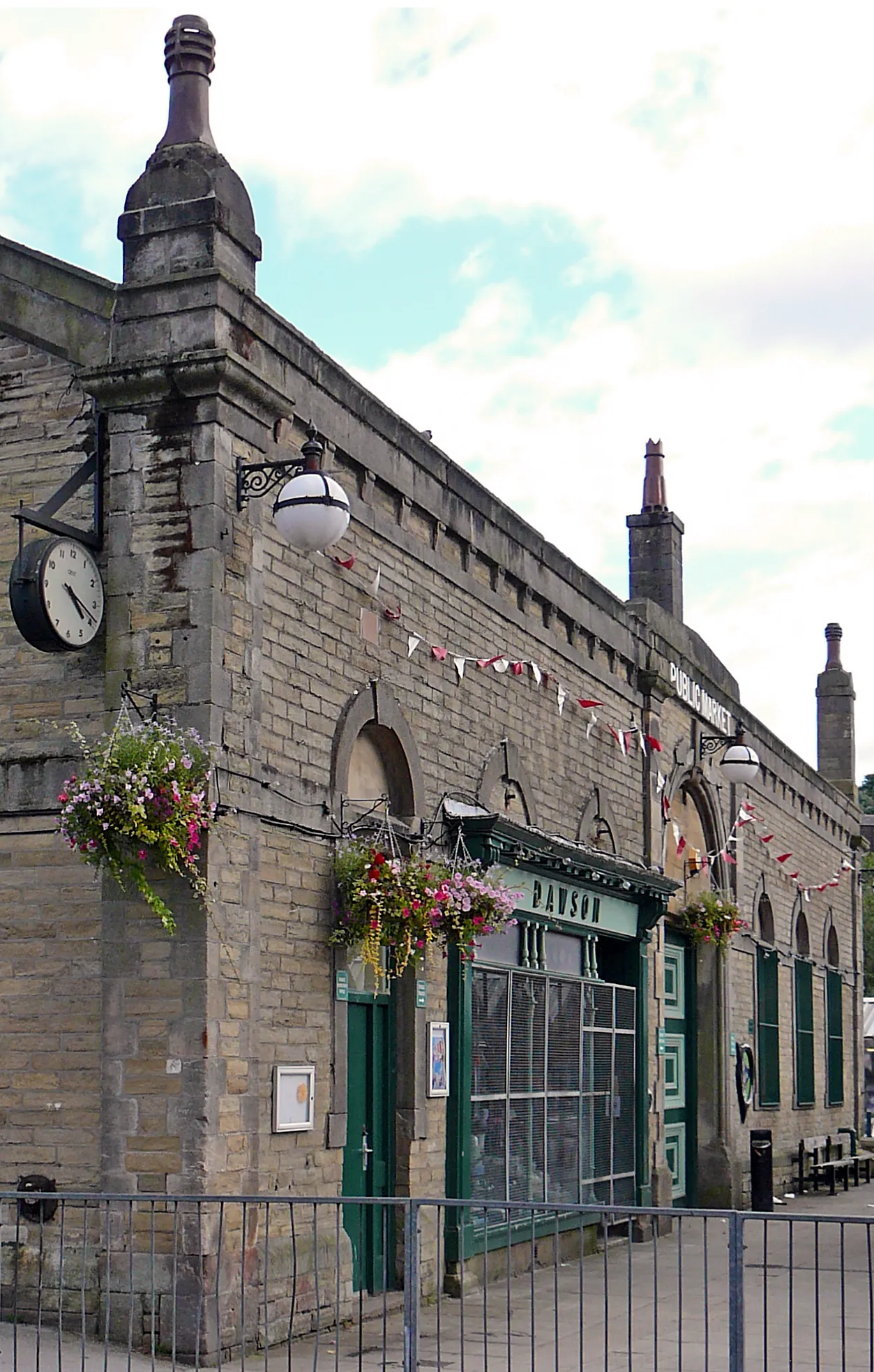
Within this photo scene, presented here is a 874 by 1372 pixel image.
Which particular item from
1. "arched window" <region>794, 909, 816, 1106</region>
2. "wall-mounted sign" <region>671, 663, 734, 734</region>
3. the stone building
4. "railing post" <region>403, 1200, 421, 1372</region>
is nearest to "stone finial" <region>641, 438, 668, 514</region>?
"wall-mounted sign" <region>671, 663, 734, 734</region>

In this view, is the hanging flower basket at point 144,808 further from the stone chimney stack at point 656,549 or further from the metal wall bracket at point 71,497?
the stone chimney stack at point 656,549

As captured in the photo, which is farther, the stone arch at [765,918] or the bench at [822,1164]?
the bench at [822,1164]

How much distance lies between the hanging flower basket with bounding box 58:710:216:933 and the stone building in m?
0.18

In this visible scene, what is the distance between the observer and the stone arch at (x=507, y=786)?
14.1 m

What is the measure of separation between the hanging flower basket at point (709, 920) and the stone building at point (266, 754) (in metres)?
3.40

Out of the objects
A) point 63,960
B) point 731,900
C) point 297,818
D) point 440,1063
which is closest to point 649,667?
point 731,900

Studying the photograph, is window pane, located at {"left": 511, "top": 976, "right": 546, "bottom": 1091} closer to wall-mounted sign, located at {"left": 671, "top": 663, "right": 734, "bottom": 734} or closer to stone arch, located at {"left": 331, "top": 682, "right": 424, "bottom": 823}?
stone arch, located at {"left": 331, "top": 682, "right": 424, "bottom": 823}

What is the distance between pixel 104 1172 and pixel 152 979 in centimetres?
109

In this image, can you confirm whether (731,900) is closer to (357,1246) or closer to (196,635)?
(357,1246)

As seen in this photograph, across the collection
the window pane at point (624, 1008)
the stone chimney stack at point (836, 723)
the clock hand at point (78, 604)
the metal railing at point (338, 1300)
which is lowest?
the metal railing at point (338, 1300)

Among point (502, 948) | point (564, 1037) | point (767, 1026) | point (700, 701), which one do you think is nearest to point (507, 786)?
point (502, 948)

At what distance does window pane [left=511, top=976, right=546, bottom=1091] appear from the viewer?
1407 cm

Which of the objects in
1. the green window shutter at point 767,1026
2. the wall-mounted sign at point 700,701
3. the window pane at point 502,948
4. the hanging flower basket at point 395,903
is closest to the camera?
the hanging flower basket at point 395,903

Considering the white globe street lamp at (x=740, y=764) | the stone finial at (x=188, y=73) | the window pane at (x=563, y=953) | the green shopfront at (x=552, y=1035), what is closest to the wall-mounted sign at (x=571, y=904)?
the green shopfront at (x=552, y=1035)
